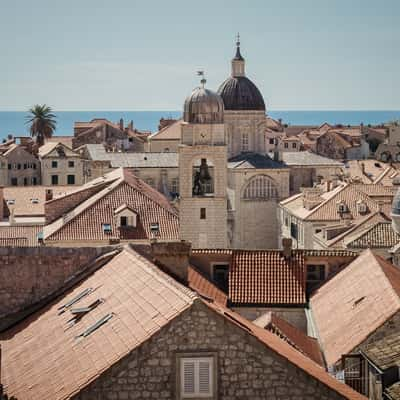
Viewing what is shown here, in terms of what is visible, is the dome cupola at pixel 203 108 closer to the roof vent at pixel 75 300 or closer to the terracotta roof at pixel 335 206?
the terracotta roof at pixel 335 206

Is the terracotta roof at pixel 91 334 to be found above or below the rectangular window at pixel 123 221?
below

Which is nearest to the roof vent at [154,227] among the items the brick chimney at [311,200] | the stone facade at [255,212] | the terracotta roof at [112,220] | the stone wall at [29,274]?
the terracotta roof at [112,220]

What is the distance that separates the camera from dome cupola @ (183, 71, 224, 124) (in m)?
42.2

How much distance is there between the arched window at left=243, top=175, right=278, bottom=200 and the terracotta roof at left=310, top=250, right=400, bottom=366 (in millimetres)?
34120

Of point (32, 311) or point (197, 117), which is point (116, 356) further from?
point (197, 117)

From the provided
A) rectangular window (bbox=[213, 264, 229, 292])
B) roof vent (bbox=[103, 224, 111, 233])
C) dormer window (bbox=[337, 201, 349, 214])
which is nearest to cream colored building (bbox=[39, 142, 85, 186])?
dormer window (bbox=[337, 201, 349, 214])

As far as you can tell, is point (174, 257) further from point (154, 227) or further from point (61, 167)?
point (61, 167)

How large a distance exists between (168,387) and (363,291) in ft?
40.1

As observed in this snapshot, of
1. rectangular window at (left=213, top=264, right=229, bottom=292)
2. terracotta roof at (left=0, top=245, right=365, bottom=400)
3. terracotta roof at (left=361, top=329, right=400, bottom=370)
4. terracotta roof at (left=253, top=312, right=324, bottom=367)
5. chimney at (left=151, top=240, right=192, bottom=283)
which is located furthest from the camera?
rectangular window at (left=213, top=264, right=229, bottom=292)

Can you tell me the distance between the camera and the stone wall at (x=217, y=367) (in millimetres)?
12305

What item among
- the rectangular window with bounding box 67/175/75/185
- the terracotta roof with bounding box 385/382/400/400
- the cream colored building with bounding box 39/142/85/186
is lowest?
the terracotta roof with bounding box 385/382/400/400

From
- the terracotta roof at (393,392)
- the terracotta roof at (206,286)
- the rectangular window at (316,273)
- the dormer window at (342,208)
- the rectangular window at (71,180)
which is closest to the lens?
the terracotta roof at (393,392)

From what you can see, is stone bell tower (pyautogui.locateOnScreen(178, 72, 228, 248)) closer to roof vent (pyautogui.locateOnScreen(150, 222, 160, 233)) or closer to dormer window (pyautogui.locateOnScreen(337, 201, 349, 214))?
roof vent (pyautogui.locateOnScreen(150, 222, 160, 233))

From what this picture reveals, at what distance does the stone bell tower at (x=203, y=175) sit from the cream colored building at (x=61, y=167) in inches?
1703
